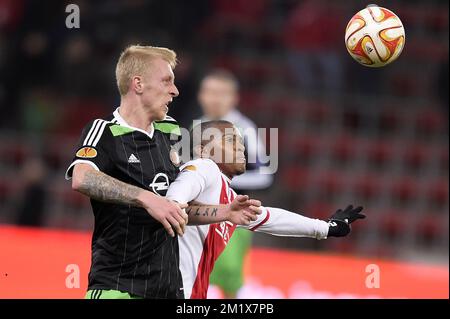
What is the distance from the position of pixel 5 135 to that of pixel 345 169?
4421 mm

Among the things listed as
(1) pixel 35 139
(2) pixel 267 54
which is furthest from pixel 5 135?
(2) pixel 267 54

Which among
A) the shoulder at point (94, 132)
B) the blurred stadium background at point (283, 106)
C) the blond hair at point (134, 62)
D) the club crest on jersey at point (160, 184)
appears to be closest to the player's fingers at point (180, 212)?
the club crest on jersey at point (160, 184)

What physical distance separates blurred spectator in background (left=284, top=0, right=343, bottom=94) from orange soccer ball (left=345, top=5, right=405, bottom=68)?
7.52 m

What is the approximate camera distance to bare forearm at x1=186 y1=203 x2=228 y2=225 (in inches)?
222

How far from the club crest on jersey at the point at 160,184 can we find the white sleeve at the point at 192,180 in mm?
92

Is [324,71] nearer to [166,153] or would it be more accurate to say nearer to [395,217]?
[395,217]

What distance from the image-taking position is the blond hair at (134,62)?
5.83 meters

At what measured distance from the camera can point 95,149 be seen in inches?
220

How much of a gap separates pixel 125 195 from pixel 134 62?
2.80 feet

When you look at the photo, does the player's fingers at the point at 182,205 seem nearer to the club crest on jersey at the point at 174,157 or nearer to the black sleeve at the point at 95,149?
the black sleeve at the point at 95,149

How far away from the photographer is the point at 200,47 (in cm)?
1473

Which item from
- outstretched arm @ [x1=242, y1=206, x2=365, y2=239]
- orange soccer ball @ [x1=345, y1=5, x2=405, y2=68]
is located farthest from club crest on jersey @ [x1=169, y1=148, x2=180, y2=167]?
orange soccer ball @ [x1=345, y1=5, x2=405, y2=68]

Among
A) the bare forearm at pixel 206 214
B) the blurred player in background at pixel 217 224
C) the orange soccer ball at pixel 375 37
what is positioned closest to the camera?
the bare forearm at pixel 206 214
